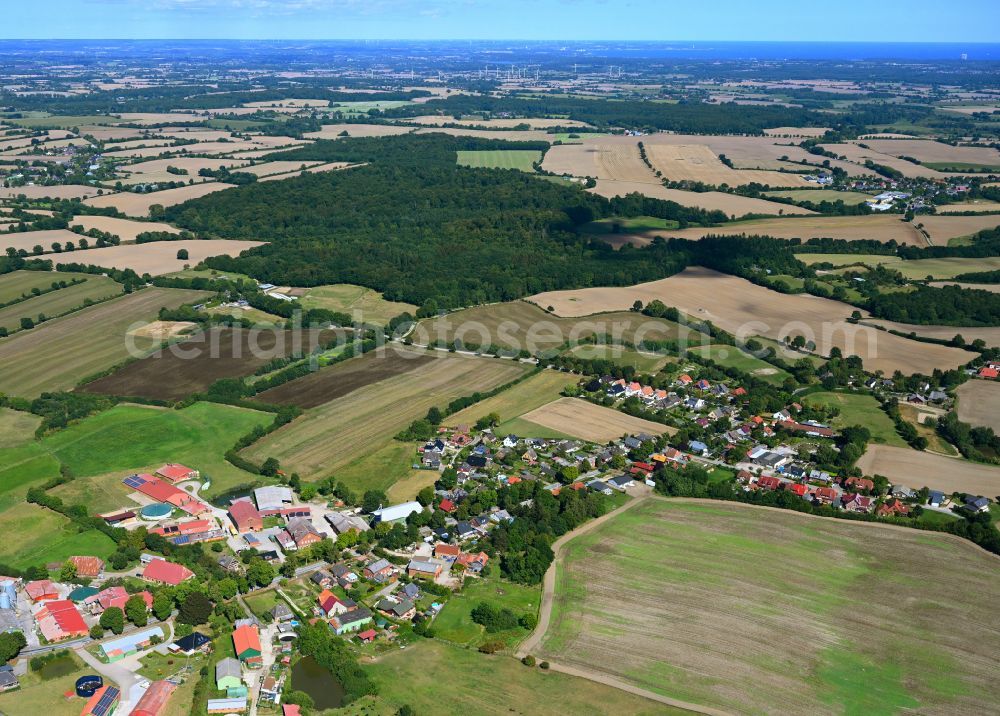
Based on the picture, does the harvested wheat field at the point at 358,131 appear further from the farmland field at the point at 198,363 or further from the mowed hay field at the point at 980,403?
the mowed hay field at the point at 980,403

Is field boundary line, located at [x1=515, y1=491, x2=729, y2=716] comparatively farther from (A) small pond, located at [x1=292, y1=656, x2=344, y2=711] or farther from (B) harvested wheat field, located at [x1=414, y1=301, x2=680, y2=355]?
(B) harvested wheat field, located at [x1=414, y1=301, x2=680, y2=355]

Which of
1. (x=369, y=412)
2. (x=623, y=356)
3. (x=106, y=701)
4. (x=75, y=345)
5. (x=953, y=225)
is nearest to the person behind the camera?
(x=106, y=701)

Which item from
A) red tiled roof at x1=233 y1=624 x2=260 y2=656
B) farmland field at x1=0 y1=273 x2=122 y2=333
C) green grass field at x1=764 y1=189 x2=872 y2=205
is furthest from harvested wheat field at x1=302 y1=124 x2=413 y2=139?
red tiled roof at x1=233 y1=624 x2=260 y2=656

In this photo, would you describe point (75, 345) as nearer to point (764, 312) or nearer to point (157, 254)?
point (157, 254)

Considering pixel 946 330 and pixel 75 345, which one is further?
pixel 946 330

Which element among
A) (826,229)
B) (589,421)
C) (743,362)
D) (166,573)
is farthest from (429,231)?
(166,573)

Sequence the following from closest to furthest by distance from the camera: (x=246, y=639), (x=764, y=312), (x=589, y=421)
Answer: (x=246, y=639), (x=589, y=421), (x=764, y=312)
